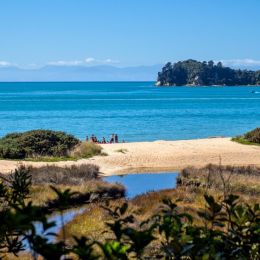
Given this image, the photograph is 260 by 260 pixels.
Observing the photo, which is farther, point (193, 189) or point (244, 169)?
point (244, 169)

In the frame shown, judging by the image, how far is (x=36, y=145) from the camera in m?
31.7

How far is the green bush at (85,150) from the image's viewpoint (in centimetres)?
3188

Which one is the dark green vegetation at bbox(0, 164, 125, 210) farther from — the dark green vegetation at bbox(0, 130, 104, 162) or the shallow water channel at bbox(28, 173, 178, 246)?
the dark green vegetation at bbox(0, 130, 104, 162)

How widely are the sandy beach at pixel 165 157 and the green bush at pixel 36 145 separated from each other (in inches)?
63.8

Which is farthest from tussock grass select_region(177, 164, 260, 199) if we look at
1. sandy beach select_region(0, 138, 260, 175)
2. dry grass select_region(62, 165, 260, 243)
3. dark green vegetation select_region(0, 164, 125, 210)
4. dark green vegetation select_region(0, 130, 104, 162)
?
dark green vegetation select_region(0, 130, 104, 162)

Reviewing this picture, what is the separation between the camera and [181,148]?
3688 cm

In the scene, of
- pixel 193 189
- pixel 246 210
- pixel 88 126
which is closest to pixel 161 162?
pixel 193 189

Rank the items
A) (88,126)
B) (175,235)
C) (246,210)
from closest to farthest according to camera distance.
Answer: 1. (175,235)
2. (246,210)
3. (88,126)

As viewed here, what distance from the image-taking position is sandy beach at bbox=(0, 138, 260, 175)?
96.2 ft

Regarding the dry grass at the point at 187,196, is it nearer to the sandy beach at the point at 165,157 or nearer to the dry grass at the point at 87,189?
the dry grass at the point at 87,189

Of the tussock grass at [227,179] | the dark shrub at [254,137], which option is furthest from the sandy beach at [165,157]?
the tussock grass at [227,179]

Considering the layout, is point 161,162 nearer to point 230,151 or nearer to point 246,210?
point 230,151

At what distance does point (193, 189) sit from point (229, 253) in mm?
16369

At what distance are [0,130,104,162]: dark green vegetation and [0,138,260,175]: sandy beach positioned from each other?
1.04 metres
